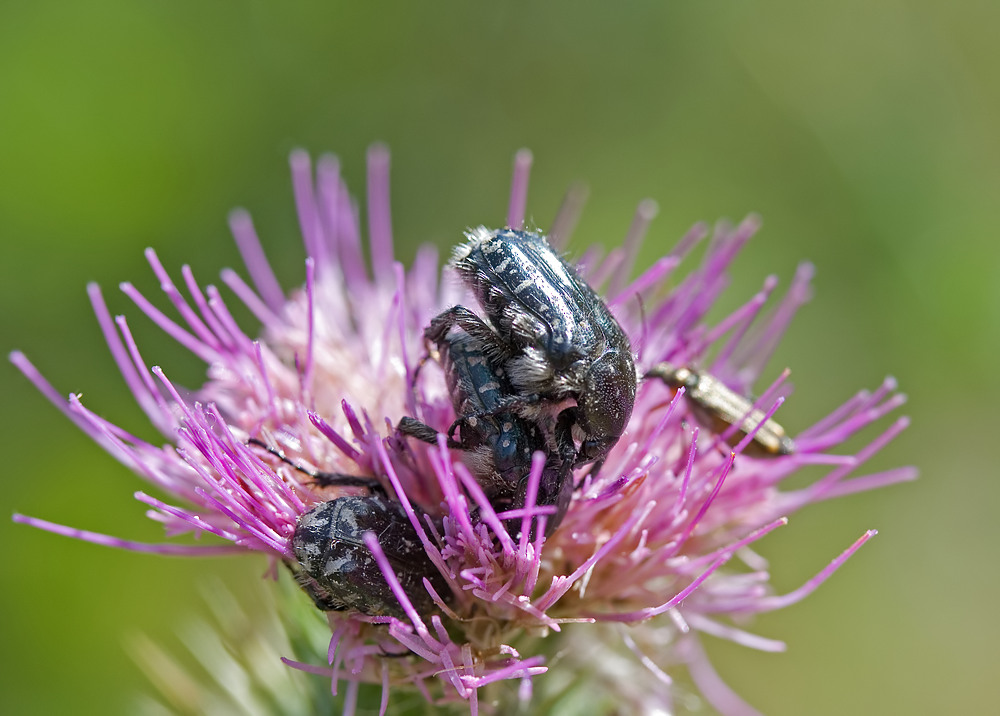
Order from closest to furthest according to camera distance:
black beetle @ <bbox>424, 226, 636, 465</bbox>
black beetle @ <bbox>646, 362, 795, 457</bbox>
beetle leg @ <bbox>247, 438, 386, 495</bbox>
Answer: black beetle @ <bbox>424, 226, 636, 465</bbox> → beetle leg @ <bbox>247, 438, 386, 495</bbox> → black beetle @ <bbox>646, 362, 795, 457</bbox>

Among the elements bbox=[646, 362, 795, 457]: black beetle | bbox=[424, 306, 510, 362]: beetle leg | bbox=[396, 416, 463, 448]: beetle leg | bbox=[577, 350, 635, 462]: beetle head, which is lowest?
bbox=[646, 362, 795, 457]: black beetle

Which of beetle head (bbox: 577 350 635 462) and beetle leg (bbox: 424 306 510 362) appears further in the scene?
beetle leg (bbox: 424 306 510 362)

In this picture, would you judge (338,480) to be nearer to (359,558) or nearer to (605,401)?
(359,558)

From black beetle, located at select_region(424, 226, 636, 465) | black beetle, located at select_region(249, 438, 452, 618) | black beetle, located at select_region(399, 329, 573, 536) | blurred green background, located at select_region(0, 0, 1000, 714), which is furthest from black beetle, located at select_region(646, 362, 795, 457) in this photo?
blurred green background, located at select_region(0, 0, 1000, 714)

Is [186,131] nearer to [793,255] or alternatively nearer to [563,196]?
[563,196]

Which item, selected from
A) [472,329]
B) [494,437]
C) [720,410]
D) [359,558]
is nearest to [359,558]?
[359,558]

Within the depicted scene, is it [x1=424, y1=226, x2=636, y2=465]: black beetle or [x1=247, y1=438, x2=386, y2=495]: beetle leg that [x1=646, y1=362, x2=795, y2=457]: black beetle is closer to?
[x1=424, y1=226, x2=636, y2=465]: black beetle
